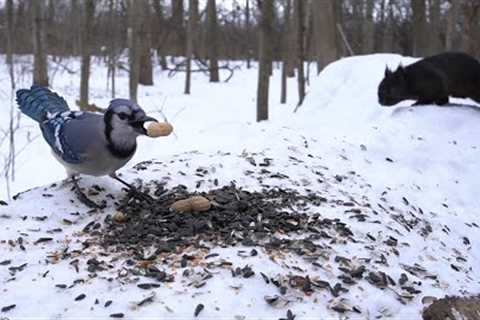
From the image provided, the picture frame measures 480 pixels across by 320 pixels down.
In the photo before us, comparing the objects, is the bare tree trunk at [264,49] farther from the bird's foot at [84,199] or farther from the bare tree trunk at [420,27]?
the bare tree trunk at [420,27]

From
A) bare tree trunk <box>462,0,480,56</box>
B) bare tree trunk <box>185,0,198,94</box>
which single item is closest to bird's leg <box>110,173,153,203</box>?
bare tree trunk <box>462,0,480,56</box>

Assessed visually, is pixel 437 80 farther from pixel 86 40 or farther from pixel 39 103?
pixel 86 40

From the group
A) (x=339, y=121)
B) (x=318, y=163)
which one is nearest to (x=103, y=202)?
(x=318, y=163)

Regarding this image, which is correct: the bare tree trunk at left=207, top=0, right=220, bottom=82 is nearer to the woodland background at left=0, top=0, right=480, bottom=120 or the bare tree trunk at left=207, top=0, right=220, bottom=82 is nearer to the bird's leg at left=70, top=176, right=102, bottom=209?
the woodland background at left=0, top=0, right=480, bottom=120

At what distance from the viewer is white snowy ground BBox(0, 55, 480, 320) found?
2.43 meters

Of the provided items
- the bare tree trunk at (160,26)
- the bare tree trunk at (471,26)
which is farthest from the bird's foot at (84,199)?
the bare tree trunk at (160,26)

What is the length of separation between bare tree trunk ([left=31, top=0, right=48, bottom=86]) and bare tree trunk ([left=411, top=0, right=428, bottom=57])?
9657 millimetres

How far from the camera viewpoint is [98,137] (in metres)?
3.15

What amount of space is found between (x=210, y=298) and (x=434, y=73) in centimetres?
512

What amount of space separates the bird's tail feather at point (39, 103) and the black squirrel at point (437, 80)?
4318 mm

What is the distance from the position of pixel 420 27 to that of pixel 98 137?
15.4 metres

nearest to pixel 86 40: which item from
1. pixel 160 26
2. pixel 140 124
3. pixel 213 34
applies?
pixel 140 124

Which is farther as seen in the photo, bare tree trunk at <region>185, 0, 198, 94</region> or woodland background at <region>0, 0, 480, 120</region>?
bare tree trunk at <region>185, 0, 198, 94</region>

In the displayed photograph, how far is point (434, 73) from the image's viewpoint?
677cm
